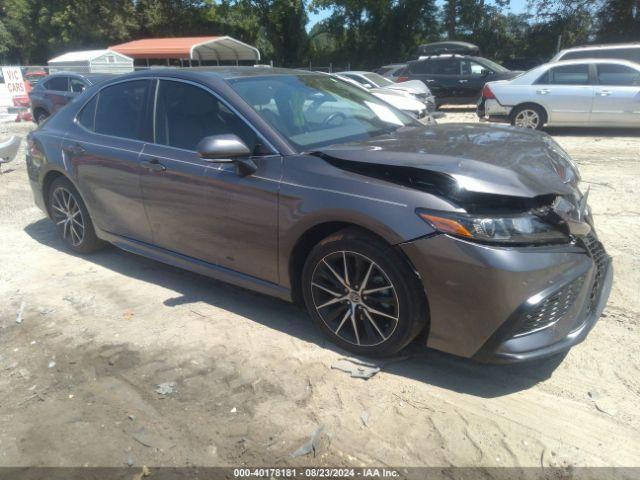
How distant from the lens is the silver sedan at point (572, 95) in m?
10.3

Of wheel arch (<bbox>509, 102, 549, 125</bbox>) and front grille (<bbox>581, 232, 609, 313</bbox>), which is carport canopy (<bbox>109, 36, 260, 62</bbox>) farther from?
front grille (<bbox>581, 232, 609, 313</bbox>)

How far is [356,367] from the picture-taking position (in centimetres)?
Result: 308

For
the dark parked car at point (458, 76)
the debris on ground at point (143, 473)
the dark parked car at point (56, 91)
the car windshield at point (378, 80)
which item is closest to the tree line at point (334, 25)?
the dark parked car at point (458, 76)

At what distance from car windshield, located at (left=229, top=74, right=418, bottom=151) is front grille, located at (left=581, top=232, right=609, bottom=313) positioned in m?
1.54

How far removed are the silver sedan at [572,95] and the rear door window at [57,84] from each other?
1050 cm

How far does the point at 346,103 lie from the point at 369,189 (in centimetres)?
144

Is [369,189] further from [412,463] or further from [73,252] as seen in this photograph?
[73,252]

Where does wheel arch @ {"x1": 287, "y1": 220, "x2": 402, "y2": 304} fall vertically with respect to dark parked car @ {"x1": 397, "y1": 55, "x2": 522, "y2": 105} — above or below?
below

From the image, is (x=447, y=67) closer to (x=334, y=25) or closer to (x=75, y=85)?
(x=75, y=85)

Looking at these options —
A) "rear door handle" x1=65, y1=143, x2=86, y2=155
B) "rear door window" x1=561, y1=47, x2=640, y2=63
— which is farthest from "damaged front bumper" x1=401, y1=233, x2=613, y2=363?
"rear door window" x1=561, y1=47, x2=640, y2=63

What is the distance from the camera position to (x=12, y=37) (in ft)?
157

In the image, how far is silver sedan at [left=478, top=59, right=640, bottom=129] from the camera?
10336mm

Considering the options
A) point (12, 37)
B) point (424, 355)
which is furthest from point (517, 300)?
point (12, 37)

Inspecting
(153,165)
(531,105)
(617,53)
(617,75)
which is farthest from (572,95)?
(153,165)
